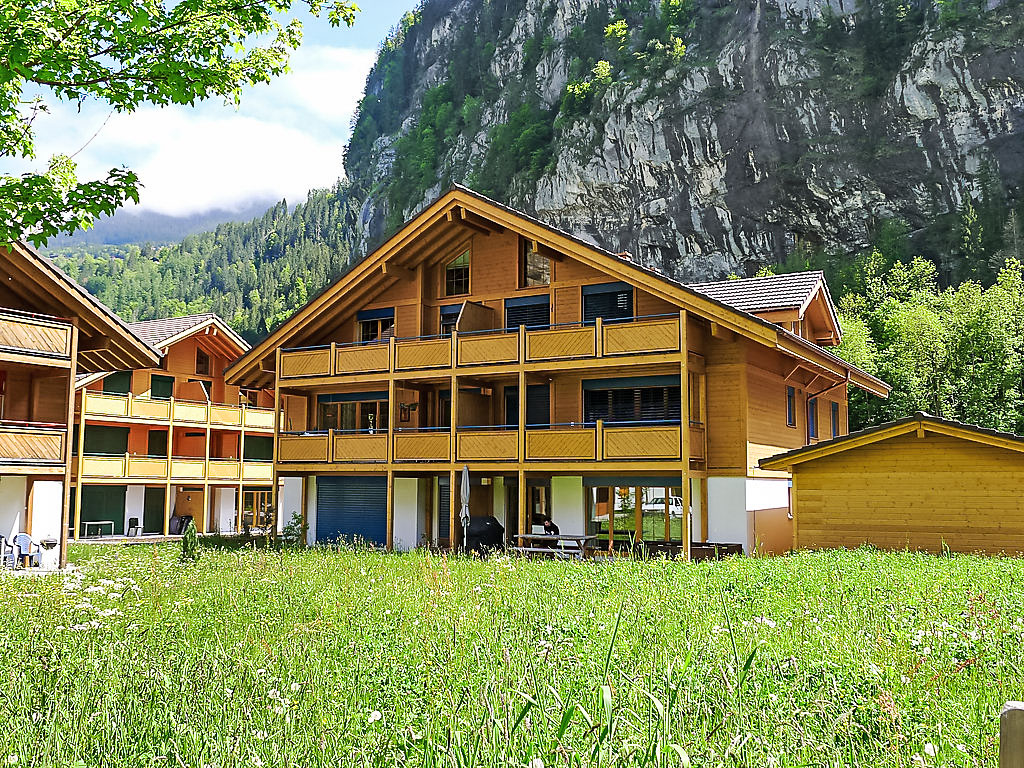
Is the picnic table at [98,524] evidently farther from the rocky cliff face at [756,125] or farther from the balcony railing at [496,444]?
the rocky cliff face at [756,125]

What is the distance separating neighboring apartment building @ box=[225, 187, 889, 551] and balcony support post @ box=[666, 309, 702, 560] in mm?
52

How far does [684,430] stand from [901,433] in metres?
4.83

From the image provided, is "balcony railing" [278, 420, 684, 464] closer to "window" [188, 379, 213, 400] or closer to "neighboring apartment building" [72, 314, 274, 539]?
"neighboring apartment building" [72, 314, 274, 539]

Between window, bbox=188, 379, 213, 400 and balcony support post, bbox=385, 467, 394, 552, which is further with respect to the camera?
window, bbox=188, 379, 213, 400

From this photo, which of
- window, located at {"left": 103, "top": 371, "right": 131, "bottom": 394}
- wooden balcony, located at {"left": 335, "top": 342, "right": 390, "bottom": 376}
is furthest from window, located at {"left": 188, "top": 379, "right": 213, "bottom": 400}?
wooden balcony, located at {"left": 335, "top": 342, "right": 390, "bottom": 376}

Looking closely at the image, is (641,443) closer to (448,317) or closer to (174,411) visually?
(448,317)

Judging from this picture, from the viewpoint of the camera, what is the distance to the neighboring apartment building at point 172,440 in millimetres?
36344

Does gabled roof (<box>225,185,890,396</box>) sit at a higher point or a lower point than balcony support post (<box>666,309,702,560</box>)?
higher

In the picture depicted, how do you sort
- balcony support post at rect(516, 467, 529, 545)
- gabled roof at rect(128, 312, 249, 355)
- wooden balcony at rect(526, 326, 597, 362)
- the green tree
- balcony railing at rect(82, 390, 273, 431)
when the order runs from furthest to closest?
gabled roof at rect(128, 312, 249, 355) → balcony railing at rect(82, 390, 273, 431) → balcony support post at rect(516, 467, 529, 545) → wooden balcony at rect(526, 326, 597, 362) → the green tree

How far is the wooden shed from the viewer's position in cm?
1916

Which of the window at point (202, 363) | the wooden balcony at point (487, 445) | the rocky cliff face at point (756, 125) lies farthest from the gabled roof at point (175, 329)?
the rocky cliff face at point (756, 125)

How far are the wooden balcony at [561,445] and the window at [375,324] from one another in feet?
22.7

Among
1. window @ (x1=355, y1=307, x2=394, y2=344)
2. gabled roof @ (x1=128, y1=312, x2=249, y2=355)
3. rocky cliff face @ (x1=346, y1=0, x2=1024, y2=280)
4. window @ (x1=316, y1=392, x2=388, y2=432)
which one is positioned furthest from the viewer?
rocky cliff face @ (x1=346, y1=0, x2=1024, y2=280)

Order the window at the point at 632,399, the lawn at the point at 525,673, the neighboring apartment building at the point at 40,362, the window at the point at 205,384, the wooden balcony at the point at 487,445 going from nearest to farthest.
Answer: the lawn at the point at 525,673
the neighboring apartment building at the point at 40,362
the window at the point at 632,399
the wooden balcony at the point at 487,445
the window at the point at 205,384
